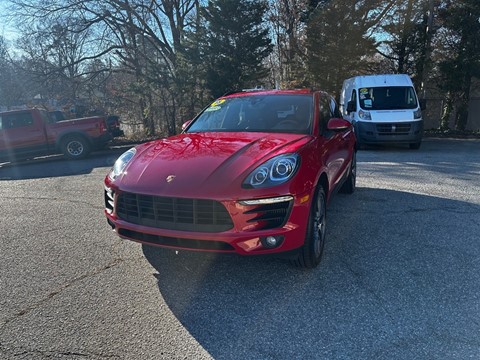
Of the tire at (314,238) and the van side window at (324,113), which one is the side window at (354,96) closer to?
the van side window at (324,113)

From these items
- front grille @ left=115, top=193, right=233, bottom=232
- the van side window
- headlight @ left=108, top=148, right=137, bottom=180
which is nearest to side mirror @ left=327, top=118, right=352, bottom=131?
the van side window

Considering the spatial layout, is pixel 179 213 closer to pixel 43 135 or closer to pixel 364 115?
pixel 364 115

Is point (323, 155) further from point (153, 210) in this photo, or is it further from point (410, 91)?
point (410, 91)

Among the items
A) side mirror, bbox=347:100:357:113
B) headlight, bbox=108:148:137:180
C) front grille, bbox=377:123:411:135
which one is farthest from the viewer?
side mirror, bbox=347:100:357:113

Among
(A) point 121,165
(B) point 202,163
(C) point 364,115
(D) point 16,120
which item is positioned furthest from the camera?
(D) point 16,120

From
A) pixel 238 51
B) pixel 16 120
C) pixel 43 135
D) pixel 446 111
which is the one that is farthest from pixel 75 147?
pixel 446 111

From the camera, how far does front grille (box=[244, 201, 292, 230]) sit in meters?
2.81

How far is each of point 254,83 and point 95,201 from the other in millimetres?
14657

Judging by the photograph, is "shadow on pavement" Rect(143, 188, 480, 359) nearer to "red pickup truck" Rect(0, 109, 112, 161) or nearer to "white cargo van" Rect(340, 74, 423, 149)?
"white cargo van" Rect(340, 74, 423, 149)

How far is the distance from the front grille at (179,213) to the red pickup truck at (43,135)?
34.7ft

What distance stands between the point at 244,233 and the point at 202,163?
2.43 ft

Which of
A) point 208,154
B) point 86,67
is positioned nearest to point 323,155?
point 208,154

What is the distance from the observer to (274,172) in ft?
9.61

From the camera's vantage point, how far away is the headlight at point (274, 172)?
9.36 feet
